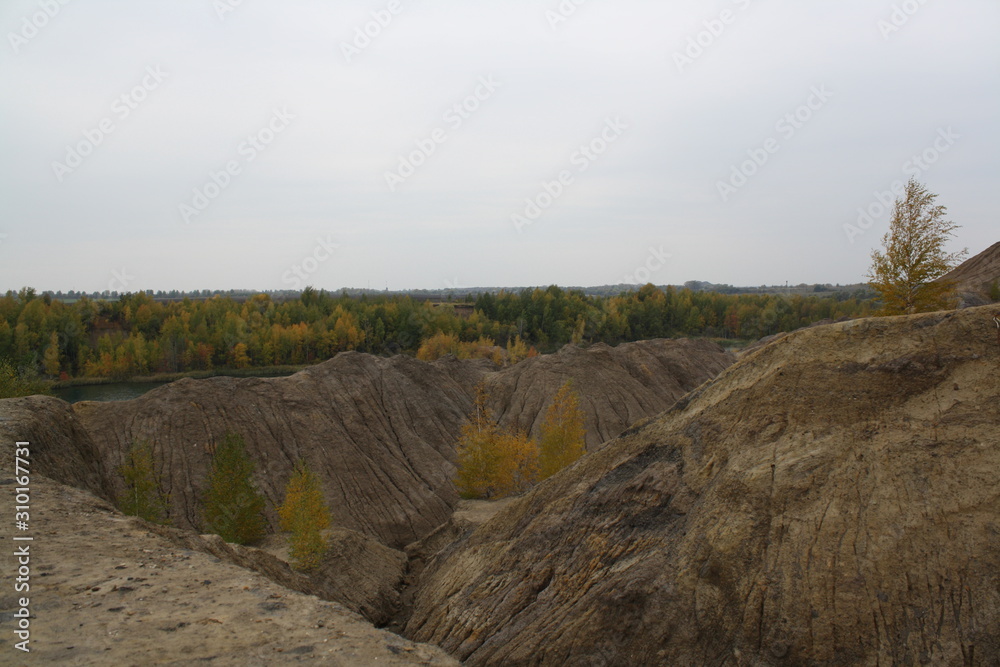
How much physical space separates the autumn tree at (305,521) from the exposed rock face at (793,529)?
6101 mm

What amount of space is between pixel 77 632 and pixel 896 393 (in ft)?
51.0

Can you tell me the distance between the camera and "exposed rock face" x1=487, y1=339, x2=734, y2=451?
4497 cm

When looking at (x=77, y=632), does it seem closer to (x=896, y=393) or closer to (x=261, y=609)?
(x=261, y=609)

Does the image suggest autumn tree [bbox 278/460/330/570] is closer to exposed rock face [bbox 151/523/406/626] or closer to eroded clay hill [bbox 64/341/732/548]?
exposed rock face [bbox 151/523/406/626]

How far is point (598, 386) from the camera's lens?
4812cm

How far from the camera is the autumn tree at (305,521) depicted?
64.0ft

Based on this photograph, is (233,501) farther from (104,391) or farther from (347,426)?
(104,391)

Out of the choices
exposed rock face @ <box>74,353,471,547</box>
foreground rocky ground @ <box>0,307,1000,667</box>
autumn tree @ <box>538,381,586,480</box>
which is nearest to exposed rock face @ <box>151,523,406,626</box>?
foreground rocky ground @ <box>0,307,1000,667</box>

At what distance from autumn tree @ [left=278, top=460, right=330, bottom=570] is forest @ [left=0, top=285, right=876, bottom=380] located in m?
51.0

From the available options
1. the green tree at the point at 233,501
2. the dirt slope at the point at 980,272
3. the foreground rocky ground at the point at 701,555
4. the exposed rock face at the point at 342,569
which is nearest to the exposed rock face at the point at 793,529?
the foreground rocky ground at the point at 701,555

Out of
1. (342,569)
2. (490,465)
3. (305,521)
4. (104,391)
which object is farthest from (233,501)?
(104,391)

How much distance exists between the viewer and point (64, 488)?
16469mm

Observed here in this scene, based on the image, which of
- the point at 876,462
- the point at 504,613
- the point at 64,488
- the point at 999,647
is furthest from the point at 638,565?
the point at 64,488

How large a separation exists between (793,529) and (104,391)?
3351 inches
